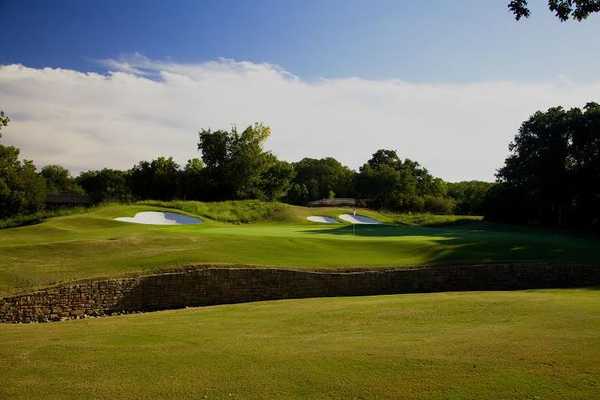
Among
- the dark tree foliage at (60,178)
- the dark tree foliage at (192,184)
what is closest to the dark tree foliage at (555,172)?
the dark tree foliage at (192,184)

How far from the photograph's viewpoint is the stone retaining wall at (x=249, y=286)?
54.1 ft

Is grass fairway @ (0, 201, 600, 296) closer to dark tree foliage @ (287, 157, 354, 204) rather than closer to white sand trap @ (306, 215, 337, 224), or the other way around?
white sand trap @ (306, 215, 337, 224)

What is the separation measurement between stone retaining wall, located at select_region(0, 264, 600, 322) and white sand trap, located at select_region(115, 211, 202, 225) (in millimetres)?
16588

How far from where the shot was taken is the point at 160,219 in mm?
36625

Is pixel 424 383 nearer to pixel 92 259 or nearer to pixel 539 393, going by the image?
pixel 539 393

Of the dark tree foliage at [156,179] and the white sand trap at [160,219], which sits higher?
the dark tree foliage at [156,179]

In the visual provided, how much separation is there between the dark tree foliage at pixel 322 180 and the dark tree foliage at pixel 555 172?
2426 inches

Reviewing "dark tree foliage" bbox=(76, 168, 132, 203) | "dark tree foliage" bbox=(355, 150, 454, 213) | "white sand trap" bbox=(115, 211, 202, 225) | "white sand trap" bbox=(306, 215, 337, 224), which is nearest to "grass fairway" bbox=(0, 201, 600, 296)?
"white sand trap" bbox=(115, 211, 202, 225)

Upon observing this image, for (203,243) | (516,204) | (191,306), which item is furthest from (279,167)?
(191,306)

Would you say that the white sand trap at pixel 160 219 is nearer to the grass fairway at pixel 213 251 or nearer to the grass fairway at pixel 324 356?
the grass fairway at pixel 213 251

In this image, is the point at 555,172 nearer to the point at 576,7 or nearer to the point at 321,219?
the point at 321,219

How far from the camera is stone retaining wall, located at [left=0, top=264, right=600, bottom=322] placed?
54.1ft

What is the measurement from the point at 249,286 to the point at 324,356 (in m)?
10.9

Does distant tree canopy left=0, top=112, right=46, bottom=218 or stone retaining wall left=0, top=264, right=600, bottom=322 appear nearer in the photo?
stone retaining wall left=0, top=264, right=600, bottom=322
